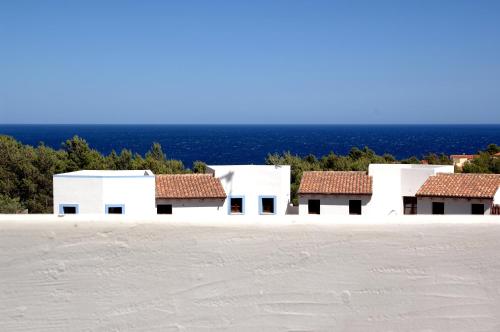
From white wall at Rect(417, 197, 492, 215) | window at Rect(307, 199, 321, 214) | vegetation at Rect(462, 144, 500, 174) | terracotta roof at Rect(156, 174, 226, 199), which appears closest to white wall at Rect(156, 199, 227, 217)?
terracotta roof at Rect(156, 174, 226, 199)

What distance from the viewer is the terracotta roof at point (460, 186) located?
73.9 ft

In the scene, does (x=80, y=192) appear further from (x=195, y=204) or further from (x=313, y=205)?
(x=313, y=205)

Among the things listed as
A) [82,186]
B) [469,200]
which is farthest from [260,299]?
[469,200]

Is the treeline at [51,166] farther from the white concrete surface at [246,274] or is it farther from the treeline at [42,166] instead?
the white concrete surface at [246,274]

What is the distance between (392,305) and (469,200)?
21.3m

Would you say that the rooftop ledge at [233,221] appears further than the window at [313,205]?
No

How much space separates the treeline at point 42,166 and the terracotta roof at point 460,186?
16.1 m

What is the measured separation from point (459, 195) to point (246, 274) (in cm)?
2129

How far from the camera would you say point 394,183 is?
77.5 ft

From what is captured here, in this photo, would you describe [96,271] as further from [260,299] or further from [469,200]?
[469,200]

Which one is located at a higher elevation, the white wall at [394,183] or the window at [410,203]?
the white wall at [394,183]

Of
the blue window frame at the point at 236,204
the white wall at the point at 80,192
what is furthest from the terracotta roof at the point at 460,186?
the white wall at the point at 80,192

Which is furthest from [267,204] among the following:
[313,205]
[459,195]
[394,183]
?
[459,195]

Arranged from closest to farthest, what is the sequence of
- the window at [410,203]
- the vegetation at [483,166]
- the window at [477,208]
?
the window at [477,208], the window at [410,203], the vegetation at [483,166]
